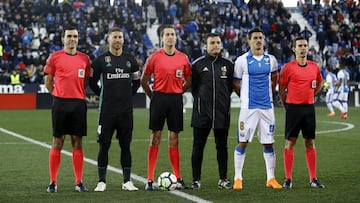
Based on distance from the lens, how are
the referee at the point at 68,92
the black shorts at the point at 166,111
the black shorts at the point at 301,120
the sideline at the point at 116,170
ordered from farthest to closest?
the black shorts at the point at 301,120
the black shorts at the point at 166,111
the referee at the point at 68,92
the sideline at the point at 116,170

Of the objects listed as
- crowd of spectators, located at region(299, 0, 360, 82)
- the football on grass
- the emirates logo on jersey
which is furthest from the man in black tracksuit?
crowd of spectators, located at region(299, 0, 360, 82)

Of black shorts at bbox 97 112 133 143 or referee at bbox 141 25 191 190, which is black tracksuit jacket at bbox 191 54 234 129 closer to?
referee at bbox 141 25 191 190

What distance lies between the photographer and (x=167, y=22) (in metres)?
41.1

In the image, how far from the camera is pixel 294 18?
1795 inches

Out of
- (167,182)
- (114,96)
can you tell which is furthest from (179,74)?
(167,182)

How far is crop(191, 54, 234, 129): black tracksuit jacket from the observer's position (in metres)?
10.6

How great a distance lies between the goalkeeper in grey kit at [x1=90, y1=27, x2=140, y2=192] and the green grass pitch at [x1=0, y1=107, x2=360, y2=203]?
1.58ft

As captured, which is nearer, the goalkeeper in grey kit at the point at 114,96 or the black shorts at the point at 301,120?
the goalkeeper in grey kit at the point at 114,96

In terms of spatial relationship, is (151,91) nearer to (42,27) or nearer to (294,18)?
(42,27)

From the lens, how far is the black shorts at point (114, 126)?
33.8 feet

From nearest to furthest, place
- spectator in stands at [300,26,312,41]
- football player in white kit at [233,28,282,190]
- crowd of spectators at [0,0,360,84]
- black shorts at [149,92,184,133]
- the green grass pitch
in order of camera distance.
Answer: the green grass pitch
football player in white kit at [233,28,282,190]
black shorts at [149,92,184,133]
crowd of spectators at [0,0,360,84]
spectator in stands at [300,26,312,41]

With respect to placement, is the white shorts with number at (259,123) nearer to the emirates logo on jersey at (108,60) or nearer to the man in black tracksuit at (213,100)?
the man in black tracksuit at (213,100)

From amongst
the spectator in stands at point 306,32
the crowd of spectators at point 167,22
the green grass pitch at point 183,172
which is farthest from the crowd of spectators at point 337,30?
the green grass pitch at point 183,172

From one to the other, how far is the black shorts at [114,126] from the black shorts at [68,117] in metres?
0.23
